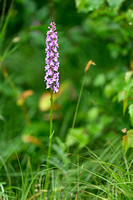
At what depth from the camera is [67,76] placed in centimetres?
394

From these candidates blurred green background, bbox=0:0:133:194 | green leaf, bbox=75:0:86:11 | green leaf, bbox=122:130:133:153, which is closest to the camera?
green leaf, bbox=122:130:133:153

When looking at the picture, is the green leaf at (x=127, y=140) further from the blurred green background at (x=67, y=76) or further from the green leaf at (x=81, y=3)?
the green leaf at (x=81, y=3)

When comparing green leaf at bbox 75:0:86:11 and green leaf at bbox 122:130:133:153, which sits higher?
green leaf at bbox 75:0:86:11

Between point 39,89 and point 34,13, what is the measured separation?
1088 mm

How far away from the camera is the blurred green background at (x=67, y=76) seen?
2467 mm

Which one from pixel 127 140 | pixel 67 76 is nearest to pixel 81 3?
pixel 127 140

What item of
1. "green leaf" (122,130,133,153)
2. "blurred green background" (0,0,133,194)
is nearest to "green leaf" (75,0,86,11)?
"blurred green background" (0,0,133,194)

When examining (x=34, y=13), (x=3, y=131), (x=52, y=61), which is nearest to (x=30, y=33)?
(x=34, y=13)

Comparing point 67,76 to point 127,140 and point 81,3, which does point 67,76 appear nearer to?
point 81,3

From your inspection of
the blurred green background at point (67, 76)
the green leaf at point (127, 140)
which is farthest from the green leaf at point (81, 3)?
the green leaf at point (127, 140)

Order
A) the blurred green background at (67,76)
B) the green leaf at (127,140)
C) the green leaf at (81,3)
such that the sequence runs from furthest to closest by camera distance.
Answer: the blurred green background at (67,76) → the green leaf at (81,3) → the green leaf at (127,140)

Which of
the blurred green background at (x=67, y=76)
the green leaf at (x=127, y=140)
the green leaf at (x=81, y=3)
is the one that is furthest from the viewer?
the blurred green background at (x=67, y=76)

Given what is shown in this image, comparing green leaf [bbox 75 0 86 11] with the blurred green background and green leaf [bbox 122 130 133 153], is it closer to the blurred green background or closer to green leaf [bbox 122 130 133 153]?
the blurred green background

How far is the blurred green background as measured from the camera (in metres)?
2.47
